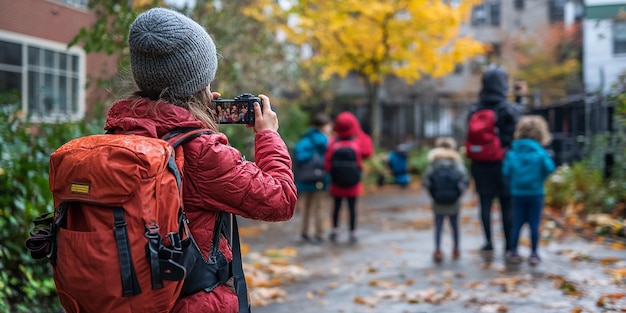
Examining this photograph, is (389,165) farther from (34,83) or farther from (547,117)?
(34,83)

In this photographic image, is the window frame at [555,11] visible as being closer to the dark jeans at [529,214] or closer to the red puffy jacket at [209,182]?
the dark jeans at [529,214]

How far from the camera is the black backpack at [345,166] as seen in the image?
32.4 ft

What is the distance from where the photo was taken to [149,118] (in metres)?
2.44

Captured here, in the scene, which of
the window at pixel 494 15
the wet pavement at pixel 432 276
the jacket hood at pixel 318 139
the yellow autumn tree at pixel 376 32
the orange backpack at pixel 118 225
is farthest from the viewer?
the window at pixel 494 15

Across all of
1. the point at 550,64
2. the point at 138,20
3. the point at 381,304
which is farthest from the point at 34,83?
the point at 550,64

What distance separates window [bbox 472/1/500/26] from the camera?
109 feet

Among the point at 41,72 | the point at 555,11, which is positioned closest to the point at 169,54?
the point at 41,72

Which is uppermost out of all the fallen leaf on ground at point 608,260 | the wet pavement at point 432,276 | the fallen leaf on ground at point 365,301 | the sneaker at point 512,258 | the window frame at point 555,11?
the window frame at point 555,11

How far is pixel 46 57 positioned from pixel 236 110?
13.6 metres

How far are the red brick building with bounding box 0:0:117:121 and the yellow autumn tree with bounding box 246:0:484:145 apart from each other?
16.0 feet

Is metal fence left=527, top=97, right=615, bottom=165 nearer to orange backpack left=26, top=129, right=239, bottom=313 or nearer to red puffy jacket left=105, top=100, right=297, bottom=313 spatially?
red puffy jacket left=105, top=100, right=297, bottom=313

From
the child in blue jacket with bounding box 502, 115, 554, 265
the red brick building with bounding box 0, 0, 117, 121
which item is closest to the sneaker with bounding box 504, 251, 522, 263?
the child in blue jacket with bounding box 502, 115, 554, 265

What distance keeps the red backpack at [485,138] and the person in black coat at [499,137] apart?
74 millimetres

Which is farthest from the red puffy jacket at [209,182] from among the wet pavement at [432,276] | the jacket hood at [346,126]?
the jacket hood at [346,126]
